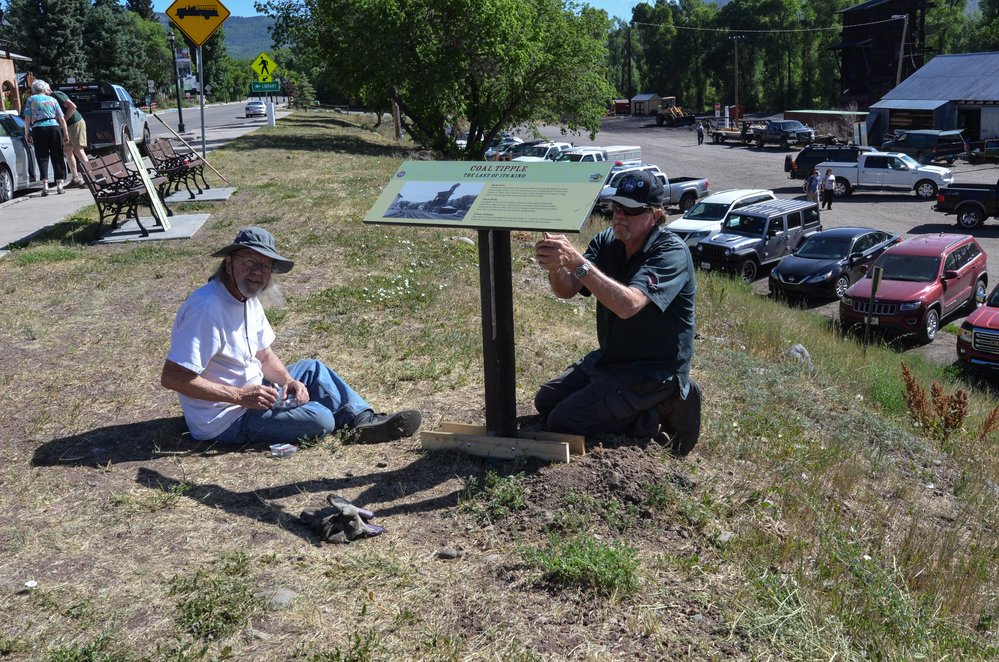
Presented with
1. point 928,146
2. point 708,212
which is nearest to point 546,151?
point 708,212

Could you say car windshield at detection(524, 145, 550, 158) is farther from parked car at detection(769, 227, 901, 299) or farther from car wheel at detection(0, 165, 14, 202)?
car wheel at detection(0, 165, 14, 202)

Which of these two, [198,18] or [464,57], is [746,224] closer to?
[198,18]

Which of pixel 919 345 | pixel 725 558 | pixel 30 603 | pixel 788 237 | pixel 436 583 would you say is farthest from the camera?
pixel 788 237

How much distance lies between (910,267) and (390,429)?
44.9ft

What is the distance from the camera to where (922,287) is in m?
15.5

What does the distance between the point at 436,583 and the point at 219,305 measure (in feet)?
6.62

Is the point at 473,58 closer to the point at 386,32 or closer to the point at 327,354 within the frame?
the point at 386,32

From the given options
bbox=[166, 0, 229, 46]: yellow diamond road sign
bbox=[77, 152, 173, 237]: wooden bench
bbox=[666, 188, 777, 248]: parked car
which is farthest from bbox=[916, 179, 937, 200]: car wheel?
bbox=[77, 152, 173, 237]: wooden bench

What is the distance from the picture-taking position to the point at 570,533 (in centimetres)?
410

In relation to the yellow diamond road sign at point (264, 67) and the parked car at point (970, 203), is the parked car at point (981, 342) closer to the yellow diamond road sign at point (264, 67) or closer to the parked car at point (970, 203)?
the parked car at point (970, 203)

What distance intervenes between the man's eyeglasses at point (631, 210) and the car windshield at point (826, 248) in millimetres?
14714

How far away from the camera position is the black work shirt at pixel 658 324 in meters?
4.61

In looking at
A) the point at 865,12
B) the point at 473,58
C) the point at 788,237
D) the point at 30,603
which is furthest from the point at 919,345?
the point at 865,12

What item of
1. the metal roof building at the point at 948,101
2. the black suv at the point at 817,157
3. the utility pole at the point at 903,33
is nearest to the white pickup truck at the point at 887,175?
the black suv at the point at 817,157
